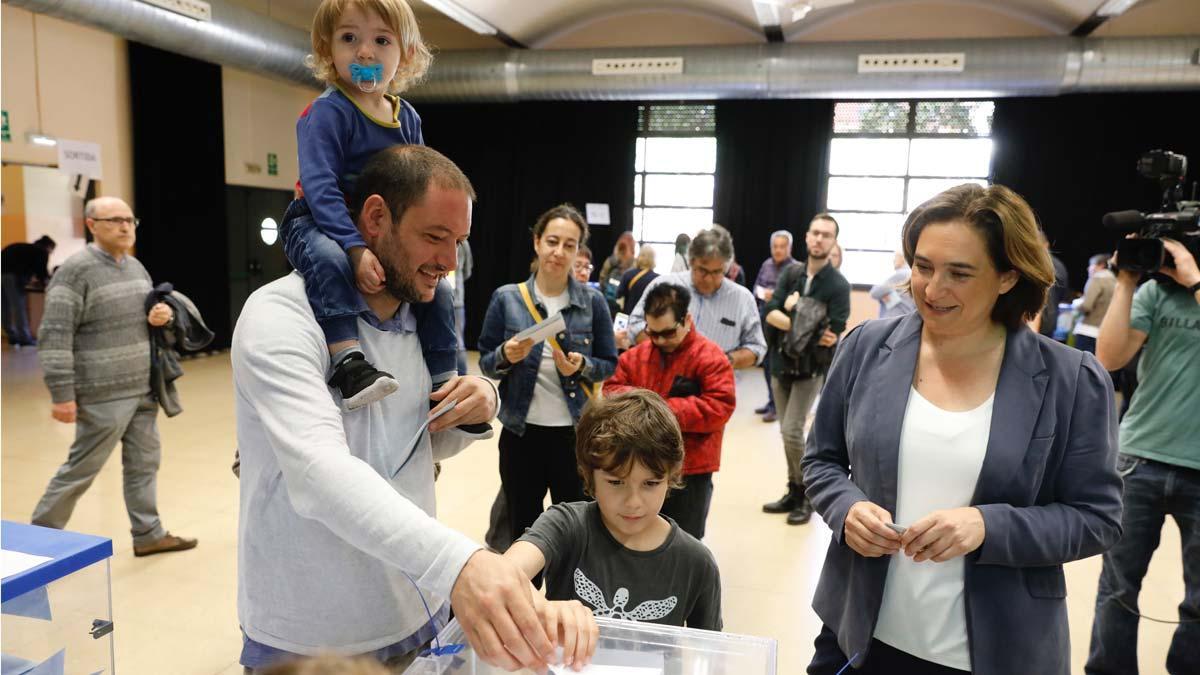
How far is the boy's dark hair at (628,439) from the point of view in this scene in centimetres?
165

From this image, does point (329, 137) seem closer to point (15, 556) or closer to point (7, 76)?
point (15, 556)

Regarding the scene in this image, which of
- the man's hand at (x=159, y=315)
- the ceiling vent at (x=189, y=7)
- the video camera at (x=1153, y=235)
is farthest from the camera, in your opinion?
the ceiling vent at (x=189, y=7)

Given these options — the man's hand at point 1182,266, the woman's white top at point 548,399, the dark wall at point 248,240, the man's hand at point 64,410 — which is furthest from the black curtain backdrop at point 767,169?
the man's hand at point 64,410


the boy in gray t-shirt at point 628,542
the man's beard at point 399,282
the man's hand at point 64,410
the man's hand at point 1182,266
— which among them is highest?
the man's hand at point 1182,266

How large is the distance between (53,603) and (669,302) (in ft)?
6.70

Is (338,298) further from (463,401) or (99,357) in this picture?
(99,357)

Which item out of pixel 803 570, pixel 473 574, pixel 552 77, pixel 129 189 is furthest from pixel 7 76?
pixel 473 574

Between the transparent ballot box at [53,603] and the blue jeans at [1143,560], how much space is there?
2843 mm

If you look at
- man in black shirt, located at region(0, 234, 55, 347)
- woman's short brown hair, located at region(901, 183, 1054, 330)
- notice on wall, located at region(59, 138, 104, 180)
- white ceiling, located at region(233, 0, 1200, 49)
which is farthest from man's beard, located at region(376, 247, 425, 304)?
man in black shirt, located at region(0, 234, 55, 347)

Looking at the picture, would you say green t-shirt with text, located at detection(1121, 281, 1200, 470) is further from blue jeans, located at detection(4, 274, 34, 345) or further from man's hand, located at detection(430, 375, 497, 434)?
blue jeans, located at detection(4, 274, 34, 345)

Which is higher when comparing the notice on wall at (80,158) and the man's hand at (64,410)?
the notice on wall at (80,158)

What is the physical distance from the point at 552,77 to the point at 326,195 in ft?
27.9

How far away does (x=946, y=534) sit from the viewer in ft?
4.47

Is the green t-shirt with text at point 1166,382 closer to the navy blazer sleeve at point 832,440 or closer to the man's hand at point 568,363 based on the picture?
the navy blazer sleeve at point 832,440
